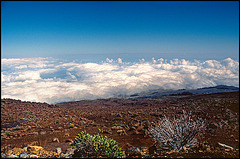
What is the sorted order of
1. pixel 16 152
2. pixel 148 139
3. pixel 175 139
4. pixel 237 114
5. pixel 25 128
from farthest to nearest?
pixel 237 114
pixel 25 128
pixel 148 139
pixel 175 139
pixel 16 152

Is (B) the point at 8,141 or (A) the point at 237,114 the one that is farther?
(A) the point at 237,114

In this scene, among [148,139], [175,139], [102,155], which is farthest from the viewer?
[148,139]

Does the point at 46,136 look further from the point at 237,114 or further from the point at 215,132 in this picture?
the point at 237,114

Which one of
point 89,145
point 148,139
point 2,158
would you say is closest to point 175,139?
point 148,139

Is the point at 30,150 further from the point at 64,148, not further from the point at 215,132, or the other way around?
the point at 215,132

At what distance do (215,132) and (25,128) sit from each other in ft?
42.8

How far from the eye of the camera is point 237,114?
15523mm

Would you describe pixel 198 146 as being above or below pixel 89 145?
below

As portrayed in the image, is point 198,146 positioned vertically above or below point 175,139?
below

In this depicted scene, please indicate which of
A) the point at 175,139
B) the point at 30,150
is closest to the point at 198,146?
the point at 175,139

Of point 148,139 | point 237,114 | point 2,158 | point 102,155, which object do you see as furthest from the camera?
point 237,114

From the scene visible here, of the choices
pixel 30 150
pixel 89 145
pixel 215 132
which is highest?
pixel 89 145

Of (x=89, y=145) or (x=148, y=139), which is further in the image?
(x=148, y=139)

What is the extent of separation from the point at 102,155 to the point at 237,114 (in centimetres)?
1527
